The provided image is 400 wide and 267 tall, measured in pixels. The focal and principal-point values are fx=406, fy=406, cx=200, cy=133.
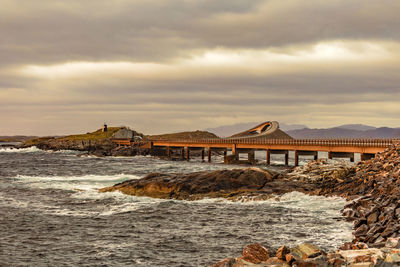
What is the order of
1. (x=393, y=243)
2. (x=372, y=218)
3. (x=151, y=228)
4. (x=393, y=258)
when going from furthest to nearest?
(x=151, y=228) → (x=372, y=218) → (x=393, y=243) → (x=393, y=258)

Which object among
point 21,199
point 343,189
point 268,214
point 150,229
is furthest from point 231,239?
point 21,199

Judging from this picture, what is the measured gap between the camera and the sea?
1998 centimetres

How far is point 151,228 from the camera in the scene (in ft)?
85.4

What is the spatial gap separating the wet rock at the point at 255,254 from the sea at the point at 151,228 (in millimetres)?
2861

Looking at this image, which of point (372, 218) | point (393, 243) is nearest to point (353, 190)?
point (372, 218)

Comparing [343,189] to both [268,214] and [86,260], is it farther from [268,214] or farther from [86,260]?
[86,260]

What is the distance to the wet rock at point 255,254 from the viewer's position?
15.8 metres

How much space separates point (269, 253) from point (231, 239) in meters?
6.21

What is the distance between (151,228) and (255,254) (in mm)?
11276

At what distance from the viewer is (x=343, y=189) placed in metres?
35.9

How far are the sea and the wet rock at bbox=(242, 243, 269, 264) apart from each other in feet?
9.39

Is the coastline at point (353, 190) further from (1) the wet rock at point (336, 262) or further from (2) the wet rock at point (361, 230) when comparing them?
(1) the wet rock at point (336, 262)

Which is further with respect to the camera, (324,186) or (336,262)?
(324,186)

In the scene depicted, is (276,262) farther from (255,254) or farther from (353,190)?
(353,190)
